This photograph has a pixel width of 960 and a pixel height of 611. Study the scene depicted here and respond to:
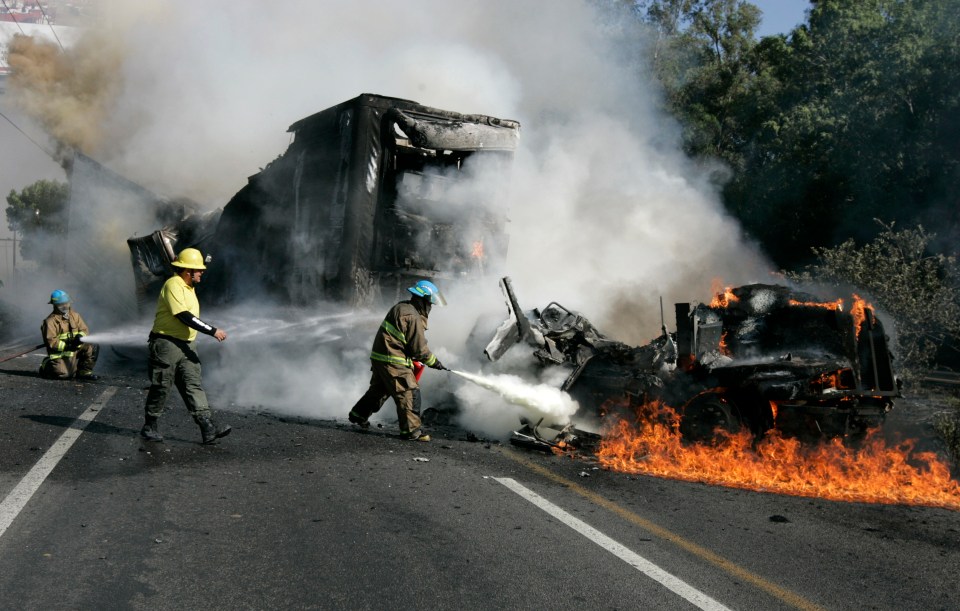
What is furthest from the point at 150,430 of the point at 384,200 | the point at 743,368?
the point at 743,368

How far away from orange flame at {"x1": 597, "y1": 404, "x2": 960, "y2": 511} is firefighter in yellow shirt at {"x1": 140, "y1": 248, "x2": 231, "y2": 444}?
3440mm

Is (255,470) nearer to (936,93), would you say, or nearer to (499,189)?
(499,189)

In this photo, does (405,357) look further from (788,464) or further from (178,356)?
(788,464)

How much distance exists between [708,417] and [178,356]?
4.64 meters

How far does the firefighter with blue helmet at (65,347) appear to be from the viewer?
37.8ft

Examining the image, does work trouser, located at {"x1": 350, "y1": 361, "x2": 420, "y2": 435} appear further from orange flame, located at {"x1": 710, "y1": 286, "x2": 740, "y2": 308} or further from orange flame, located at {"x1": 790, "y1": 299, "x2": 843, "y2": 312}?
orange flame, located at {"x1": 790, "y1": 299, "x2": 843, "y2": 312}

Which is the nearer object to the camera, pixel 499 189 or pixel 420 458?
pixel 420 458

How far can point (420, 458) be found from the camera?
704 cm

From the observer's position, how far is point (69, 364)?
11.7 meters

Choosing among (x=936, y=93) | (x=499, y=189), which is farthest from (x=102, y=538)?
(x=936, y=93)

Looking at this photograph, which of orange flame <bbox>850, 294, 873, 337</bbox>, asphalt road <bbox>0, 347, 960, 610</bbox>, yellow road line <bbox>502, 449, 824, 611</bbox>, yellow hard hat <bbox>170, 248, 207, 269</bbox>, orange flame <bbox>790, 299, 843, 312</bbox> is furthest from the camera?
orange flame <bbox>790, 299, 843, 312</bbox>

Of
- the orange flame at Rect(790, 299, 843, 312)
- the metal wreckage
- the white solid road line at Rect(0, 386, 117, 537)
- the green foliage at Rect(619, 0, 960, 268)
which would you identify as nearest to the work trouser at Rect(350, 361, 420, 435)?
the metal wreckage

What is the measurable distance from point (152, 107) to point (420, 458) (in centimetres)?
1576

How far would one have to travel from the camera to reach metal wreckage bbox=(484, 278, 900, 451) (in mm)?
7129
